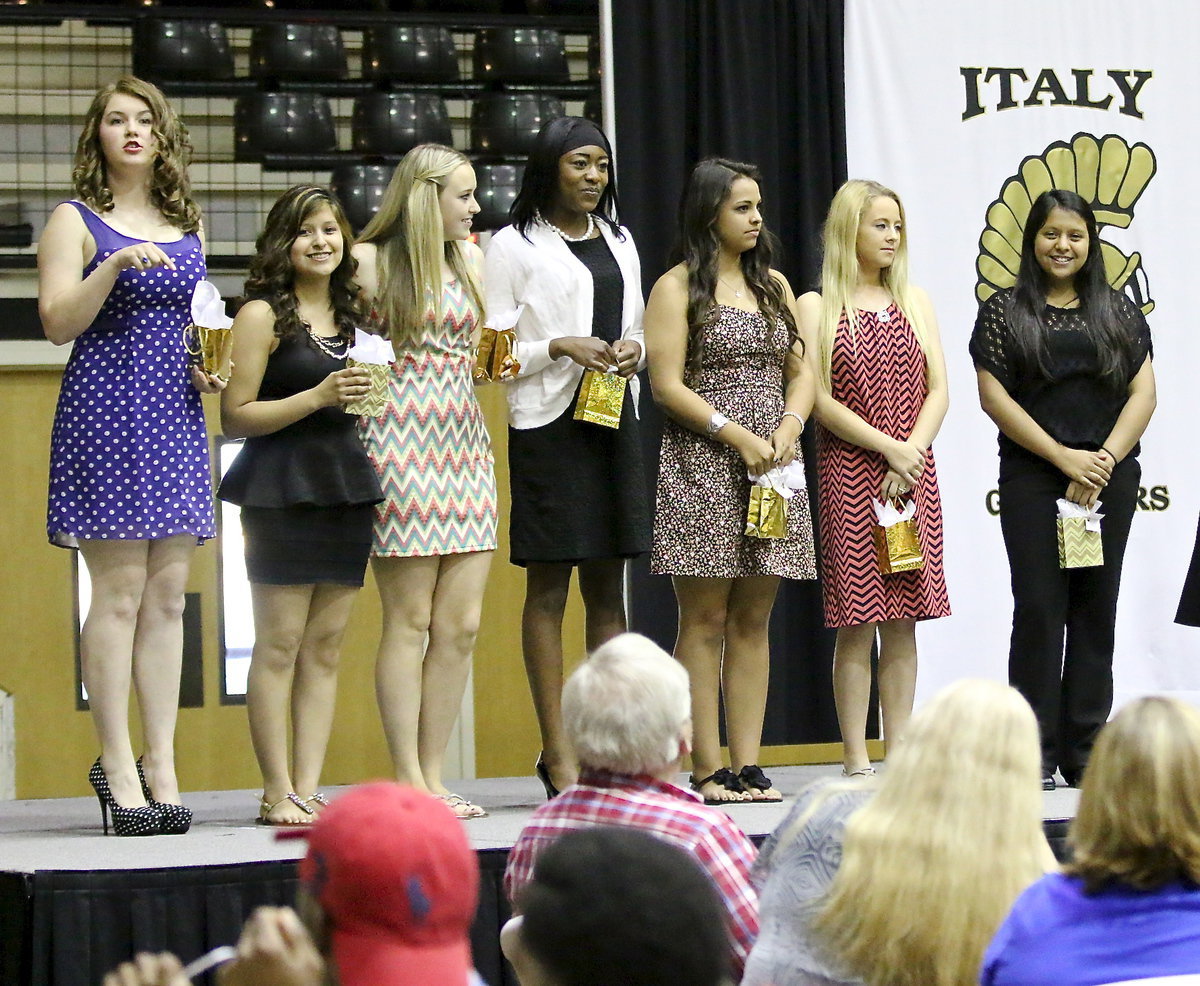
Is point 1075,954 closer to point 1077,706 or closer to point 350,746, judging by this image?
point 1077,706

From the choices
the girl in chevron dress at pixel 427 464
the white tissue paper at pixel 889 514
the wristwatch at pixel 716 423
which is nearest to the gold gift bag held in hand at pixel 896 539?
Result: the white tissue paper at pixel 889 514

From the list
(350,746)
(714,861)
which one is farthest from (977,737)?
(350,746)

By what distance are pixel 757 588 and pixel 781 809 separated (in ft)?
1.80

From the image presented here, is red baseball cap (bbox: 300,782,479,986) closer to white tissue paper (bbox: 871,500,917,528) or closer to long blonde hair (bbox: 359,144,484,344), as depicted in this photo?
long blonde hair (bbox: 359,144,484,344)

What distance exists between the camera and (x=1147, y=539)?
540 centimetres

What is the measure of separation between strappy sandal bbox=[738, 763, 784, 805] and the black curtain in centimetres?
141

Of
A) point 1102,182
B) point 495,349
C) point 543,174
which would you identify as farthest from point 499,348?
point 1102,182

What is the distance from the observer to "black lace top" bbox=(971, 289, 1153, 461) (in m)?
4.26

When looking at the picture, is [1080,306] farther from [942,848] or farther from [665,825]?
[942,848]

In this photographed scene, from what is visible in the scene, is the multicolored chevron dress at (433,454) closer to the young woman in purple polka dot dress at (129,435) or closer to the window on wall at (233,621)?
the young woman in purple polka dot dress at (129,435)

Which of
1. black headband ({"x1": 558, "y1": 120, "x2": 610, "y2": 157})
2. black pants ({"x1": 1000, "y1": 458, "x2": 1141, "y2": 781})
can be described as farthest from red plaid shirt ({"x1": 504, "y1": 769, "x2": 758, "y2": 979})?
black pants ({"x1": 1000, "y1": 458, "x2": 1141, "y2": 781})

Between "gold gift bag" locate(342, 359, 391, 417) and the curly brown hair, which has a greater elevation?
the curly brown hair

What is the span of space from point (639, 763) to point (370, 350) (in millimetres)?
1622

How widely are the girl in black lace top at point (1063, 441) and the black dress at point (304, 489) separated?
158 cm
